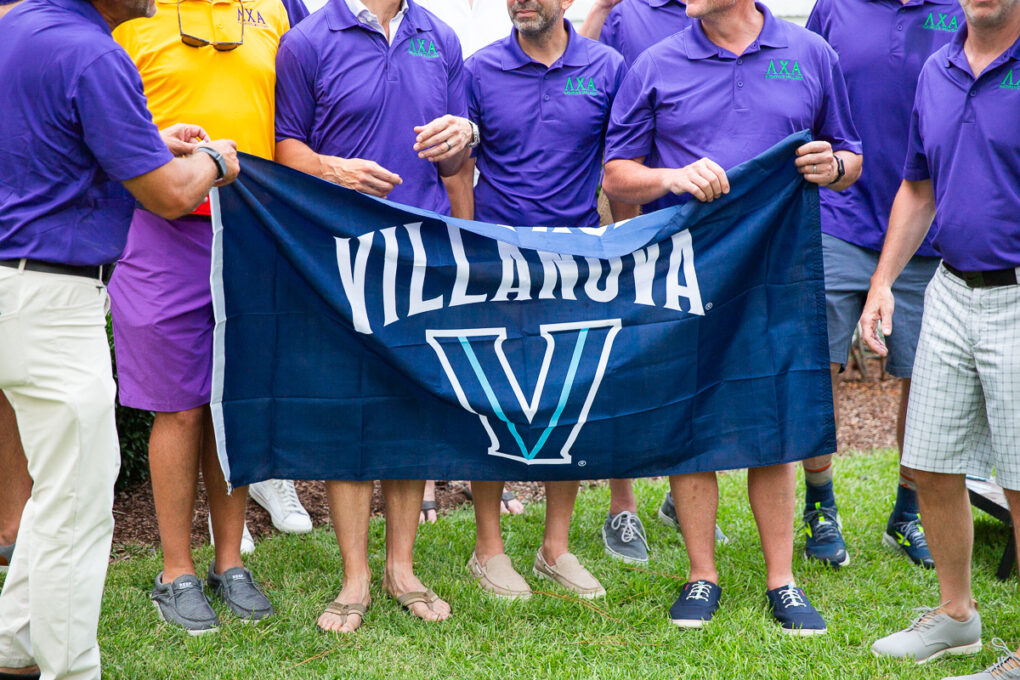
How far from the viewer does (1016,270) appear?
11.0ft

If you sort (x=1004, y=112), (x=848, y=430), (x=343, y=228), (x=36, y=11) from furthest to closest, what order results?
1. (x=848, y=430)
2. (x=343, y=228)
3. (x=1004, y=112)
4. (x=36, y=11)

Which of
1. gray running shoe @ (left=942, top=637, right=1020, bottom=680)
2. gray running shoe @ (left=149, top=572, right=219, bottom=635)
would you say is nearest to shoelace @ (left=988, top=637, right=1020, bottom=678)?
gray running shoe @ (left=942, top=637, right=1020, bottom=680)

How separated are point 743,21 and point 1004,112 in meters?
1.03

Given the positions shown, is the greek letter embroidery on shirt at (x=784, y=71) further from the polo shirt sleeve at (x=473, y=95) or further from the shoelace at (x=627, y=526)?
the shoelace at (x=627, y=526)

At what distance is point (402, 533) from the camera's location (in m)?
4.07

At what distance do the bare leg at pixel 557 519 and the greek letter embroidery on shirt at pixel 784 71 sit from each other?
1.82 metres

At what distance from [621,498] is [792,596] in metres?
1.14

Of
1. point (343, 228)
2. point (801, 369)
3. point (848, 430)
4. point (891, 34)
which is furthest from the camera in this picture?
point (848, 430)

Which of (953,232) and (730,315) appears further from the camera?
(730,315)

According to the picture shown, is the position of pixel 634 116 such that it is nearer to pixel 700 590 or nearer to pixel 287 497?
pixel 700 590

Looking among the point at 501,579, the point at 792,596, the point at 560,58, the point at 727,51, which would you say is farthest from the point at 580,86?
the point at 792,596

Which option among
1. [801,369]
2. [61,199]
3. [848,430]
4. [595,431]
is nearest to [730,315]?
[801,369]

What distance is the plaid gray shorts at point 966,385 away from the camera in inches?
133

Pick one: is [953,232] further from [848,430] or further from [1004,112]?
[848,430]
